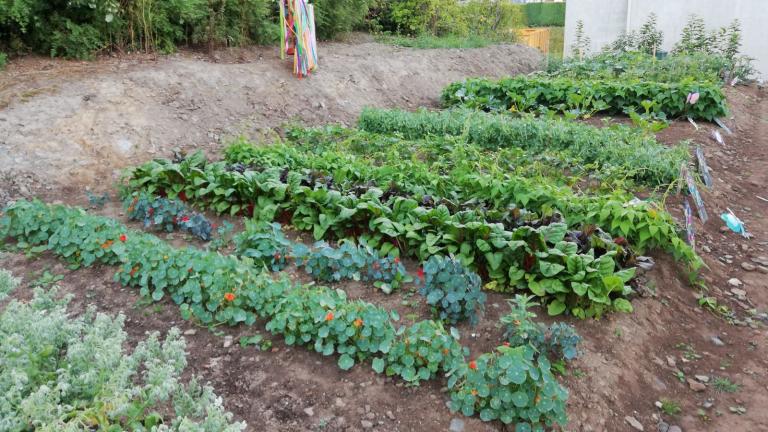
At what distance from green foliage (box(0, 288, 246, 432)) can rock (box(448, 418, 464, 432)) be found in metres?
1.08

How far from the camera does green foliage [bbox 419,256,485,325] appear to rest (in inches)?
129

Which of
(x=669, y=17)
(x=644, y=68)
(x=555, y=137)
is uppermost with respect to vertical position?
(x=669, y=17)

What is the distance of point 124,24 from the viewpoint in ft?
25.3

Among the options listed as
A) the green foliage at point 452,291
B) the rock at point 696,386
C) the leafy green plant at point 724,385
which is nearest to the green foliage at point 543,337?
the green foliage at point 452,291

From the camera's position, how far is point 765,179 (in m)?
6.46

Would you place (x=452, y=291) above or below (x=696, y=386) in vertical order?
above

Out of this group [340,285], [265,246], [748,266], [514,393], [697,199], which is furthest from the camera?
[697,199]

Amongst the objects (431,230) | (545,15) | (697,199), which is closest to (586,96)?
(697,199)

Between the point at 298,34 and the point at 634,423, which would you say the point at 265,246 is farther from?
the point at 298,34

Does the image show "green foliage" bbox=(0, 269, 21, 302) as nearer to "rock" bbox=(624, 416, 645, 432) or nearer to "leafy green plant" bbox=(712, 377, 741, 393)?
"rock" bbox=(624, 416, 645, 432)

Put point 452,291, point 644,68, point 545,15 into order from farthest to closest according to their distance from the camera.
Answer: point 545,15, point 644,68, point 452,291

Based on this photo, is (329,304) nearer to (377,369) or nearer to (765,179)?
(377,369)

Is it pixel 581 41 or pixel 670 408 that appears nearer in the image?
pixel 670 408

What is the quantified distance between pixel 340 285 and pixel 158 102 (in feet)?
13.5
